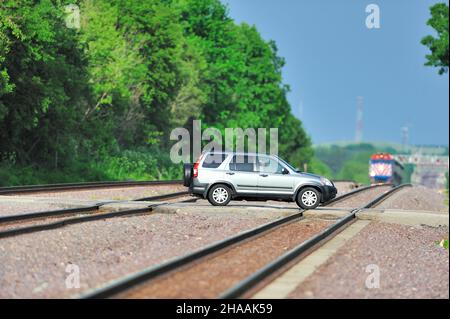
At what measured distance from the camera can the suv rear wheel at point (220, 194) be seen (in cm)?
2270

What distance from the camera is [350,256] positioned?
1312 centimetres

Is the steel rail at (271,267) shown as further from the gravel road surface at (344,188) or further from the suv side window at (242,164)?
the gravel road surface at (344,188)

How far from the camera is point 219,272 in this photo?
10.8m

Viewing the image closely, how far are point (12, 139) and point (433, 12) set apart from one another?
35014mm

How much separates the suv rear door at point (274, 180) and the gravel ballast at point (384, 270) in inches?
220

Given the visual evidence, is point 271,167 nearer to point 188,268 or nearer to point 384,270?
point 384,270

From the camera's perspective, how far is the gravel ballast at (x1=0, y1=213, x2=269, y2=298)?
989cm

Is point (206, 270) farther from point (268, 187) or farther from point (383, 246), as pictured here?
point (268, 187)

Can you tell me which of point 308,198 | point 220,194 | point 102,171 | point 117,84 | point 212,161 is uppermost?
point 117,84

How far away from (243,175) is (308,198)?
2.02 m
